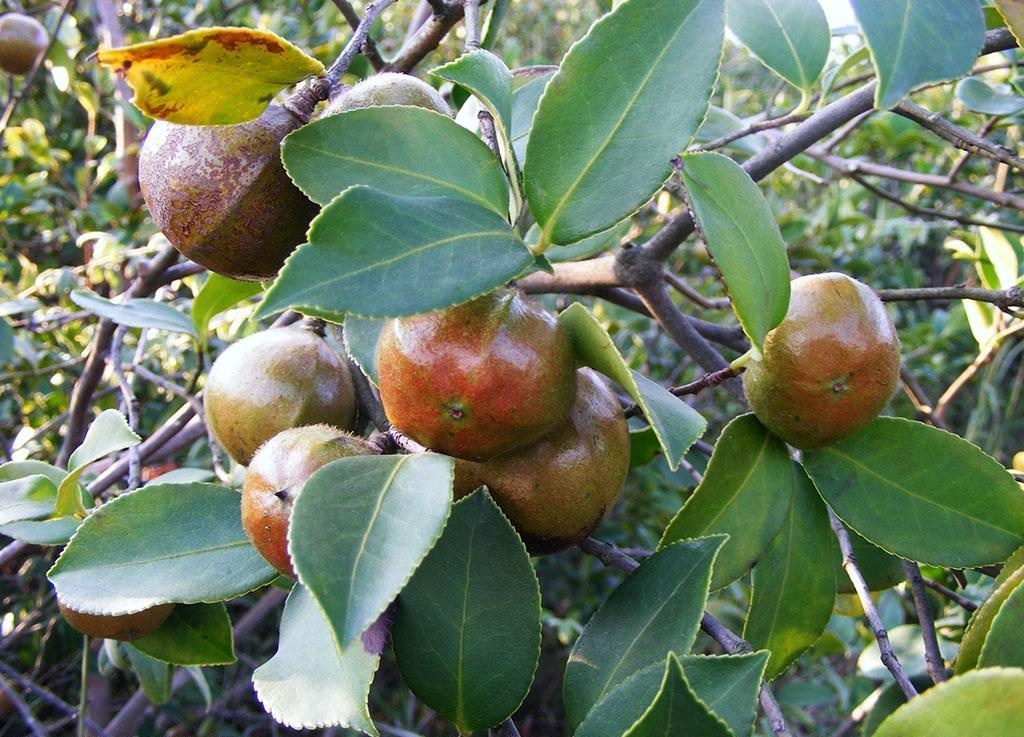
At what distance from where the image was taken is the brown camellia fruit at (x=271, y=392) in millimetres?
756

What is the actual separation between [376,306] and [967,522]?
559mm

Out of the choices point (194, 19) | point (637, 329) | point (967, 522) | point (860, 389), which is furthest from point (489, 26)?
point (194, 19)

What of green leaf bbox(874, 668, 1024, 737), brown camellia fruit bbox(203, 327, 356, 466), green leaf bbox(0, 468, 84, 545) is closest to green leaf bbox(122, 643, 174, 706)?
green leaf bbox(0, 468, 84, 545)

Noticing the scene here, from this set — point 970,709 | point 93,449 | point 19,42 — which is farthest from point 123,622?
point 19,42

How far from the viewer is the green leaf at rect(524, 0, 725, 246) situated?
56 centimetres

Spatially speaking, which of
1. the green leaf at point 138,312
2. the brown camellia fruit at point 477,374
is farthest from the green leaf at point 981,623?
the green leaf at point 138,312

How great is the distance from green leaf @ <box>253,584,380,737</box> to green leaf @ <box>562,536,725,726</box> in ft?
0.59

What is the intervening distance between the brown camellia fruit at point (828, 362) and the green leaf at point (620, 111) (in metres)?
0.20

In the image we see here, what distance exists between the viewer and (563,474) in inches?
23.5

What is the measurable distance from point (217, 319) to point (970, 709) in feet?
4.90

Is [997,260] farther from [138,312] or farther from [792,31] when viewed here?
[138,312]

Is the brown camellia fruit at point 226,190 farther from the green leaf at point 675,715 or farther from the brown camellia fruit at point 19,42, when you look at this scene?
the brown camellia fruit at point 19,42

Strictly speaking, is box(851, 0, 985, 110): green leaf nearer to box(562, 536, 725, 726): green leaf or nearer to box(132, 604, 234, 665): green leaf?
box(562, 536, 725, 726): green leaf

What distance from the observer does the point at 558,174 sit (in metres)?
0.58
